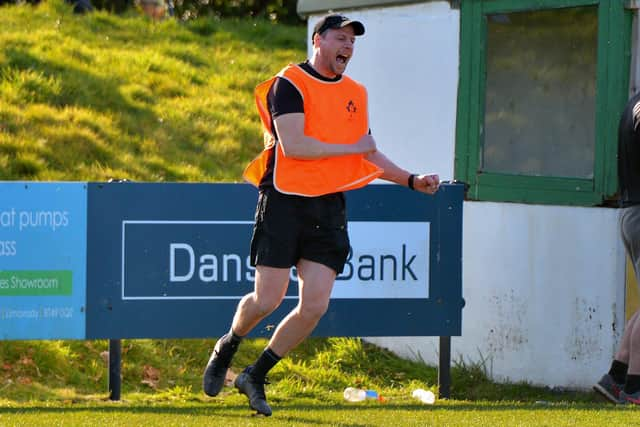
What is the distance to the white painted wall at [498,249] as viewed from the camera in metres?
7.99

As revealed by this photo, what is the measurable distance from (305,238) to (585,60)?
275 cm

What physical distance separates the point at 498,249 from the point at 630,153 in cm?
158

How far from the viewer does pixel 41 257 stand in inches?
287

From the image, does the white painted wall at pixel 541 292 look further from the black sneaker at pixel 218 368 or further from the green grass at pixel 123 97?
the green grass at pixel 123 97

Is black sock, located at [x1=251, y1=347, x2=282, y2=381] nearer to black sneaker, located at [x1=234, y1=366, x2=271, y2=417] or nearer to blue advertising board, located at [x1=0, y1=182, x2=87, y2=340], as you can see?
black sneaker, located at [x1=234, y1=366, x2=271, y2=417]

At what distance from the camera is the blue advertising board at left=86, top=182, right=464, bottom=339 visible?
7.41 meters

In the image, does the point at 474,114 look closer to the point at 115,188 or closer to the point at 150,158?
→ the point at 115,188

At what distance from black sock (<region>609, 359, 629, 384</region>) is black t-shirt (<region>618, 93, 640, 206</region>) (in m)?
0.89

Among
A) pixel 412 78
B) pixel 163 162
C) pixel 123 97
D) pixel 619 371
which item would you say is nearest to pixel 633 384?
pixel 619 371

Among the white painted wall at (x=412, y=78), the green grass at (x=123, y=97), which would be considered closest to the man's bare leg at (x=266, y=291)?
the white painted wall at (x=412, y=78)

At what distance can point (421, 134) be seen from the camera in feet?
29.1

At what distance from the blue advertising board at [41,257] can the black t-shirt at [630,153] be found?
9.62ft

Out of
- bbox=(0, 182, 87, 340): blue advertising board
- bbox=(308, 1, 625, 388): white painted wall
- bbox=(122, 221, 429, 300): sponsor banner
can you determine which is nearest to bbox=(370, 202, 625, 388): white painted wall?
bbox=(308, 1, 625, 388): white painted wall

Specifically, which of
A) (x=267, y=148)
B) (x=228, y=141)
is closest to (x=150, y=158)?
(x=228, y=141)
